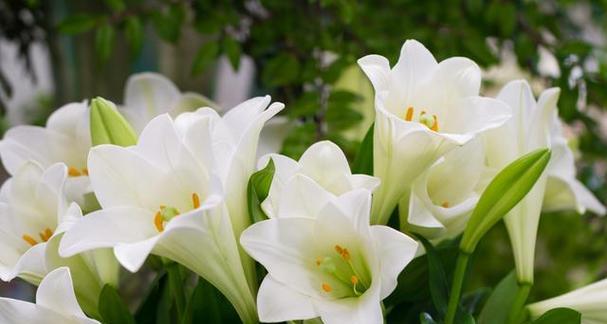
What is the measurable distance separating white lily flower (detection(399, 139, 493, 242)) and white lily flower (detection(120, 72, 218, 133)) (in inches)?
7.3

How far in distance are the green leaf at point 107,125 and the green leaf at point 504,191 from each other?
0.18 metres

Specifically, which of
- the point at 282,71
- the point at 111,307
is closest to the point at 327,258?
the point at 111,307

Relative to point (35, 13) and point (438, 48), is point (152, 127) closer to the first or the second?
point (438, 48)

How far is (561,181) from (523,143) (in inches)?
3.0

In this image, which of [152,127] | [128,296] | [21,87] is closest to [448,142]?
[152,127]

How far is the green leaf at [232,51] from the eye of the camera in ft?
1.93

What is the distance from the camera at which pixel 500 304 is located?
42 centimetres

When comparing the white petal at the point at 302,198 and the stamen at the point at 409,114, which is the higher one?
the stamen at the point at 409,114

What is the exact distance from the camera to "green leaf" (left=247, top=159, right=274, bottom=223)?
1.10ft

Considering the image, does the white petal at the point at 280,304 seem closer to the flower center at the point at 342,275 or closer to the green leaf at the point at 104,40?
the flower center at the point at 342,275

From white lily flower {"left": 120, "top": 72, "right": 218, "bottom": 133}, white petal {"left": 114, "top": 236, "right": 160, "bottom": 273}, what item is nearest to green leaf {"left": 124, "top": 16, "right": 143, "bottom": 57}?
white lily flower {"left": 120, "top": 72, "right": 218, "bottom": 133}

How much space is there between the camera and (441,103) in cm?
37

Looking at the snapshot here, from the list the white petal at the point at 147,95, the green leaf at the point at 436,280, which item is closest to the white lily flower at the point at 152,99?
the white petal at the point at 147,95

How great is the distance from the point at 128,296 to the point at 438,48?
425 mm
